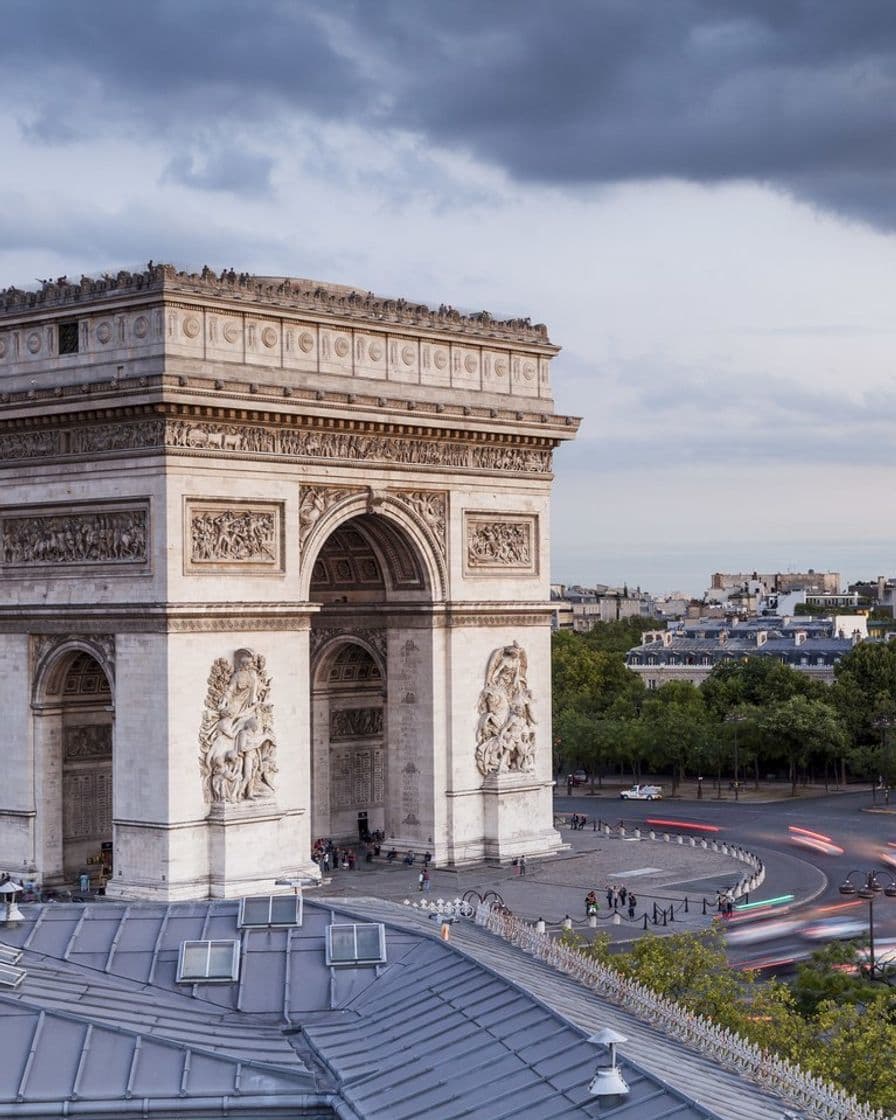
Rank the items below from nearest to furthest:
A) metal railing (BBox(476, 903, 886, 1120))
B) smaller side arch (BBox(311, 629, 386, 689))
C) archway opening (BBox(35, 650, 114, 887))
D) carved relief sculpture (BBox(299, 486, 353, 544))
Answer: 1. metal railing (BBox(476, 903, 886, 1120))
2. archway opening (BBox(35, 650, 114, 887))
3. carved relief sculpture (BBox(299, 486, 353, 544))
4. smaller side arch (BBox(311, 629, 386, 689))

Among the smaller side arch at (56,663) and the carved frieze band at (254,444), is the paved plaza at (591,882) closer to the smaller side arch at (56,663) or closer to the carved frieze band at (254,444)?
the smaller side arch at (56,663)

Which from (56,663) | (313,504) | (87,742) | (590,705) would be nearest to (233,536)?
(313,504)

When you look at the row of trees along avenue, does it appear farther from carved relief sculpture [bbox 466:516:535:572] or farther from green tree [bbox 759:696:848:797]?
carved relief sculpture [bbox 466:516:535:572]

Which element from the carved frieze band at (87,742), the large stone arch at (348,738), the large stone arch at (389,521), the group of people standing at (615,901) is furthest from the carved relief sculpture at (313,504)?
the group of people standing at (615,901)

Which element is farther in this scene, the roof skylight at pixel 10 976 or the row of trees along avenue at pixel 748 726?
the row of trees along avenue at pixel 748 726

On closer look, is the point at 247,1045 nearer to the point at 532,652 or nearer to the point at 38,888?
the point at 38,888

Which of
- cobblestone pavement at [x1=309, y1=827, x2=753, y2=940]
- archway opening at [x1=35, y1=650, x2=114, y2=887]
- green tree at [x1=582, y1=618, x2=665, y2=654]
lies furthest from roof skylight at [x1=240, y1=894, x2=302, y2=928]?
→ green tree at [x1=582, y1=618, x2=665, y2=654]
